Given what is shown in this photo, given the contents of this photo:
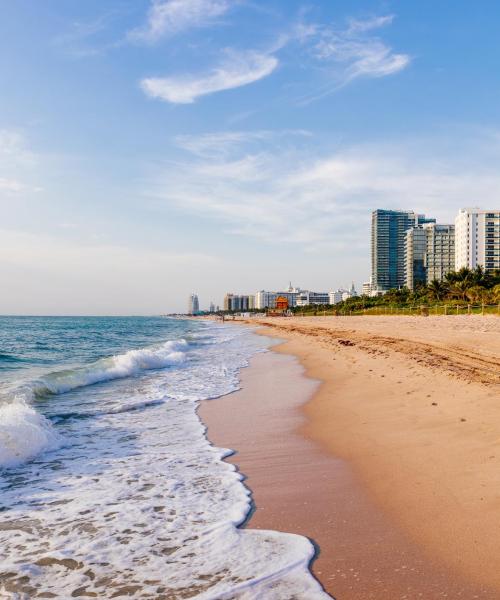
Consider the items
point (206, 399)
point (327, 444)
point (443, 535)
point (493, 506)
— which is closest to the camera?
point (443, 535)

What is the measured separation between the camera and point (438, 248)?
16575 centimetres

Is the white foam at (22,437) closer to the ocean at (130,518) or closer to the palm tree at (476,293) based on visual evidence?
the ocean at (130,518)

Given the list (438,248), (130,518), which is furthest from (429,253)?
(130,518)

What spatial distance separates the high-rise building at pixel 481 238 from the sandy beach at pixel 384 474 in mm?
137909

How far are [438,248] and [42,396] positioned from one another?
6768 inches

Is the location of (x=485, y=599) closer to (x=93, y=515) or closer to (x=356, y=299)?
(x=93, y=515)

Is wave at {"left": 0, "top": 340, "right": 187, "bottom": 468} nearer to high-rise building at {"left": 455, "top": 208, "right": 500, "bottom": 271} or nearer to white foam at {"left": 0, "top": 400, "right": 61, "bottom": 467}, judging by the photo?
white foam at {"left": 0, "top": 400, "right": 61, "bottom": 467}

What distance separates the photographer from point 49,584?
9.91 ft

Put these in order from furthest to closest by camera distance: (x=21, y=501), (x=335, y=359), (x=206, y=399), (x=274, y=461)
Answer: (x=335, y=359), (x=206, y=399), (x=274, y=461), (x=21, y=501)

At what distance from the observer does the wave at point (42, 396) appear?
5.94 m

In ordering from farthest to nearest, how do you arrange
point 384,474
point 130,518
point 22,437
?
point 22,437 < point 384,474 < point 130,518

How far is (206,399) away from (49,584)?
7049mm

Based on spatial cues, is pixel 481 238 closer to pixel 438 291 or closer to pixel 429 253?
pixel 429 253

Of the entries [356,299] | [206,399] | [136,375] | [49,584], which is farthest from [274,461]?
[356,299]
